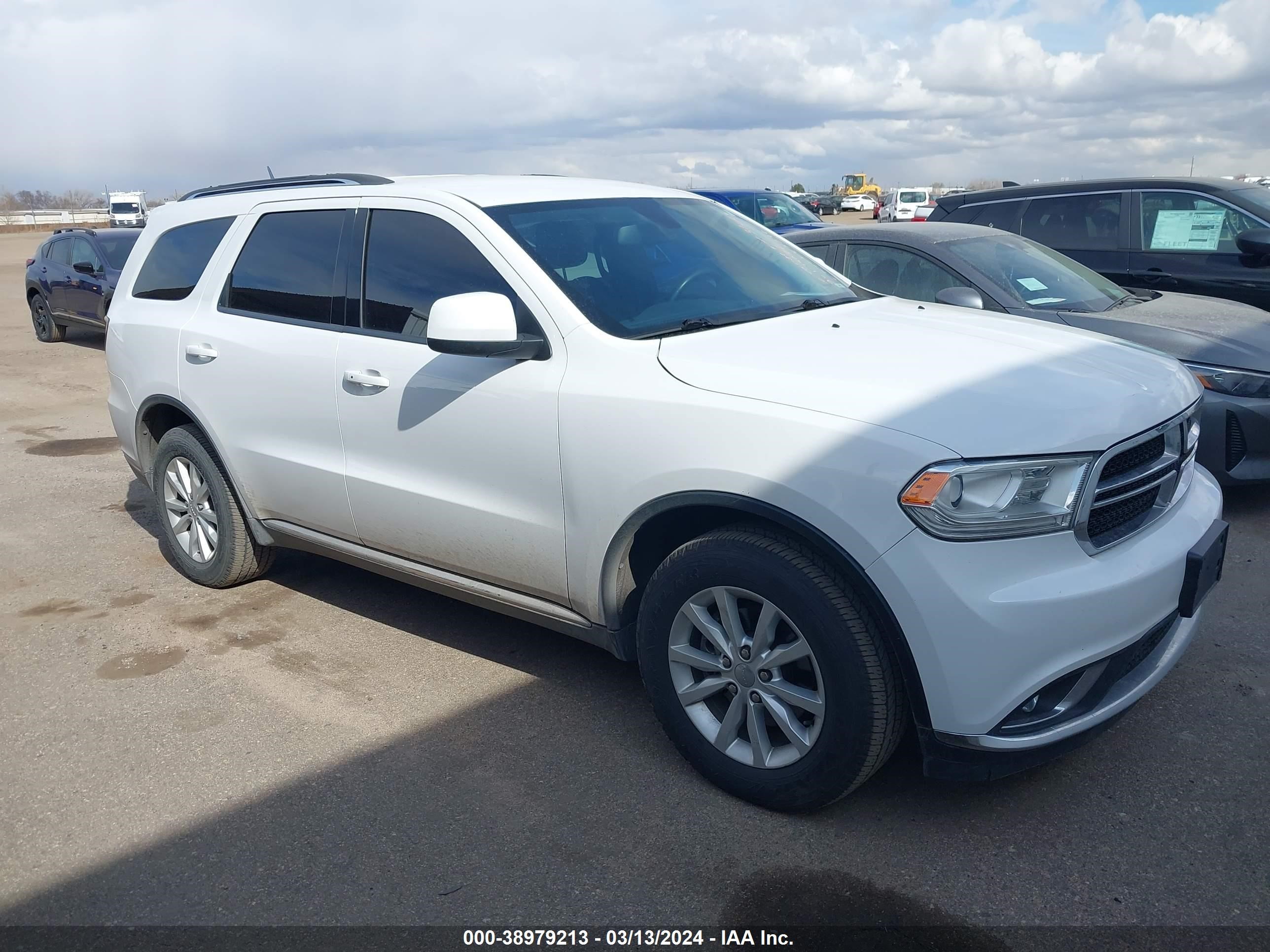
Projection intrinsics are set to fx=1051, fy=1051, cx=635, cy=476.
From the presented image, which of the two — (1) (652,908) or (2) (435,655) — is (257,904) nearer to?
(1) (652,908)

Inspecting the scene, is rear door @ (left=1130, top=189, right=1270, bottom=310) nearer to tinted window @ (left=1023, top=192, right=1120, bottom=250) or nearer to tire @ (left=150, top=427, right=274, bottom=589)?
tinted window @ (left=1023, top=192, right=1120, bottom=250)

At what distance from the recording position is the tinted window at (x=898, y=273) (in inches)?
247

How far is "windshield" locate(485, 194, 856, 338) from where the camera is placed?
11.7 feet

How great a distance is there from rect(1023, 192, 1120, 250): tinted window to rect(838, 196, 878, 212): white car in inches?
1889

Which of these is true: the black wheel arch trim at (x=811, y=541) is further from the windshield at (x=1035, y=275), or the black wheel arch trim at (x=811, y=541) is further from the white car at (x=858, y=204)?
the white car at (x=858, y=204)

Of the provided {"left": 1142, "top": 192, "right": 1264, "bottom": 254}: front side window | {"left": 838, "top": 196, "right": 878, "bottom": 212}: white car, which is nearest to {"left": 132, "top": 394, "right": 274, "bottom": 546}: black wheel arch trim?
{"left": 1142, "top": 192, "right": 1264, "bottom": 254}: front side window

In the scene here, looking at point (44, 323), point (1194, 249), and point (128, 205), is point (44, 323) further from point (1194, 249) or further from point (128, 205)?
point (128, 205)

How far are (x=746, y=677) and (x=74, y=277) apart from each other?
14174 millimetres

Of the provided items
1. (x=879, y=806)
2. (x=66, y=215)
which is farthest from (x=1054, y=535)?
(x=66, y=215)

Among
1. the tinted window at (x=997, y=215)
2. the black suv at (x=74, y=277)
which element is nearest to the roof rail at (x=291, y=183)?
the tinted window at (x=997, y=215)

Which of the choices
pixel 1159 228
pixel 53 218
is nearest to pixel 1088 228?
pixel 1159 228

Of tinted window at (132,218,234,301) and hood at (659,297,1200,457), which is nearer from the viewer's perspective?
hood at (659,297,1200,457)

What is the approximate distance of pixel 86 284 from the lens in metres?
14.0

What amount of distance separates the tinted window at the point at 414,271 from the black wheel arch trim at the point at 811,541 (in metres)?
0.88
